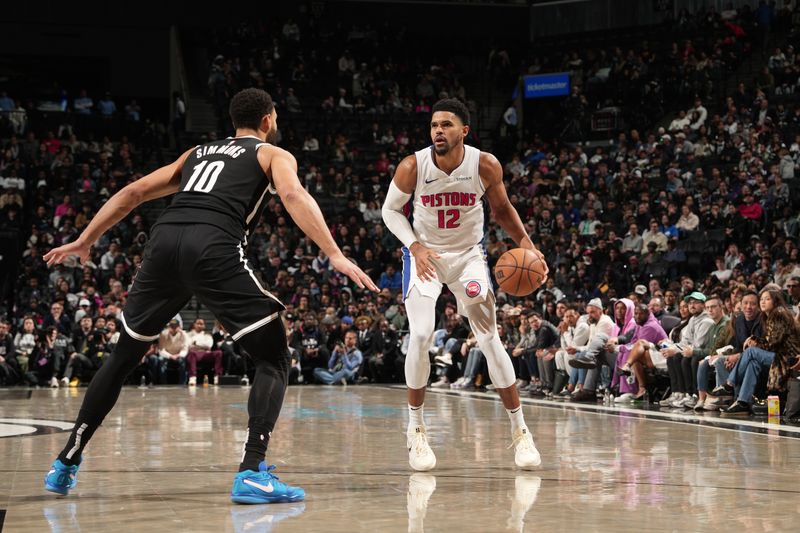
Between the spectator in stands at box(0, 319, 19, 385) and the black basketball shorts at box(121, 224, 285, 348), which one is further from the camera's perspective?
the spectator in stands at box(0, 319, 19, 385)

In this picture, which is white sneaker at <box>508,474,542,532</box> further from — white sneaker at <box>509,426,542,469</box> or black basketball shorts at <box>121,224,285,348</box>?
black basketball shorts at <box>121,224,285,348</box>

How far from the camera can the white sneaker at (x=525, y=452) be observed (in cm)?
563

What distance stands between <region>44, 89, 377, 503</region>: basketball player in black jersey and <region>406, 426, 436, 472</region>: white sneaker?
3.84 ft

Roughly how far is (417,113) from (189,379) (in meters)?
11.9

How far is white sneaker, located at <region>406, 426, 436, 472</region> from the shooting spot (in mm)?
5617

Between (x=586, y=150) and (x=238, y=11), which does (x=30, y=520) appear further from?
(x=238, y=11)

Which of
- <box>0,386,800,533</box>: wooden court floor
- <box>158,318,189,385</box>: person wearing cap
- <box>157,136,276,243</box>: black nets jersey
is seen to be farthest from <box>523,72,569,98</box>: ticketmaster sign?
<box>157,136,276,243</box>: black nets jersey

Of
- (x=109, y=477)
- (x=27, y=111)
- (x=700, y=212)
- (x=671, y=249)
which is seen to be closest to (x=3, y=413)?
(x=109, y=477)

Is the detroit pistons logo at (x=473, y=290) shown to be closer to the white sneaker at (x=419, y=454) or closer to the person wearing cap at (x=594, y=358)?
the white sneaker at (x=419, y=454)

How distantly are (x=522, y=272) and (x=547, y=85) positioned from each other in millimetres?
21327

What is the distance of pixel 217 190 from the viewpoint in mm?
4715

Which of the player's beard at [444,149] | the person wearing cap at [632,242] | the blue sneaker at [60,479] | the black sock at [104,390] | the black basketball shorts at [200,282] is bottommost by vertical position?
the blue sneaker at [60,479]

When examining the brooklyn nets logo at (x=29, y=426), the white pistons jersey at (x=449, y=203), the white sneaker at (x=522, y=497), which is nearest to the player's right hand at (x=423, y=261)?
the white pistons jersey at (x=449, y=203)

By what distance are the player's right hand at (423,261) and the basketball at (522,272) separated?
0.46 m
